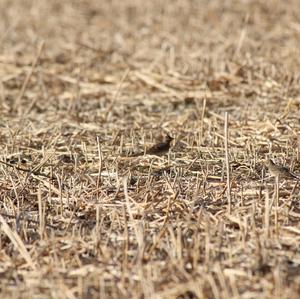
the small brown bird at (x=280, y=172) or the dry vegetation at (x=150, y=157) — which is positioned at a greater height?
the small brown bird at (x=280, y=172)

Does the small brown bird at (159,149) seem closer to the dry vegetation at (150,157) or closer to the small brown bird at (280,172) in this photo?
the dry vegetation at (150,157)

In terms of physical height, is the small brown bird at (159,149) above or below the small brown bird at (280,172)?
below

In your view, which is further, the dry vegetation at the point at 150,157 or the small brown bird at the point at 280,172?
the small brown bird at the point at 280,172

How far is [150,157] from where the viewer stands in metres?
5.79

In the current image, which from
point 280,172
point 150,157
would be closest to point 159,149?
point 150,157

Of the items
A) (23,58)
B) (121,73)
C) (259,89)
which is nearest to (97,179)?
(259,89)

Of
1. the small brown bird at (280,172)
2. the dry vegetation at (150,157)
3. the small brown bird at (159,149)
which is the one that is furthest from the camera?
the small brown bird at (159,149)

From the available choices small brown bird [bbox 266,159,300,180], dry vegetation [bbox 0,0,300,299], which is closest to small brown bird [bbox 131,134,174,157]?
dry vegetation [bbox 0,0,300,299]

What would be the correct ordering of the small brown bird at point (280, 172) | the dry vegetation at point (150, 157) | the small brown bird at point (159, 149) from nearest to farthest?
the dry vegetation at point (150, 157) → the small brown bird at point (280, 172) → the small brown bird at point (159, 149)

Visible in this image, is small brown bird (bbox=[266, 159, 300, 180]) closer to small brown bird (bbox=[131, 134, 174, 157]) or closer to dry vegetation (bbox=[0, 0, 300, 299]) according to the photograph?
dry vegetation (bbox=[0, 0, 300, 299])

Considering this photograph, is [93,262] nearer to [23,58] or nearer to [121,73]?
[121,73]

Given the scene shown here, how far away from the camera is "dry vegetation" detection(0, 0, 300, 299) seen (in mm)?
4098

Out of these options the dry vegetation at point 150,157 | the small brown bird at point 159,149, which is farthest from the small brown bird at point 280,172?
the small brown bird at point 159,149

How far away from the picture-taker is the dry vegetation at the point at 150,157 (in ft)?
13.4
